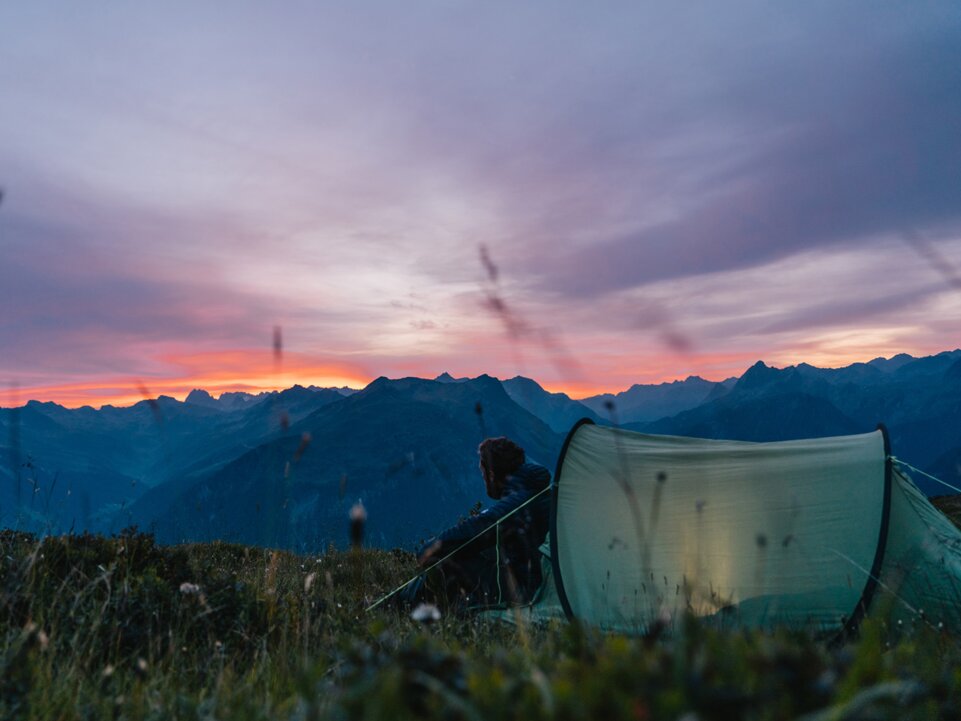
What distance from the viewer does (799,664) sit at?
181 cm

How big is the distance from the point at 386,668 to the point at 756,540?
15.4 ft

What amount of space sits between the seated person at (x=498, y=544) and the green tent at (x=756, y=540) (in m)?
0.65

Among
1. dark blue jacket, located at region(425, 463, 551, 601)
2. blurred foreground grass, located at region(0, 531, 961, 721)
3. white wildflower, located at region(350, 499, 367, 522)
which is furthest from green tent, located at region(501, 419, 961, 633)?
white wildflower, located at region(350, 499, 367, 522)

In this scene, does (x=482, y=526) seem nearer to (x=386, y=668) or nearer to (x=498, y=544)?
(x=498, y=544)

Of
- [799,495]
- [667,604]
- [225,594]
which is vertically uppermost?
[799,495]

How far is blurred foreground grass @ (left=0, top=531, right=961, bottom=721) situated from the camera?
172 cm

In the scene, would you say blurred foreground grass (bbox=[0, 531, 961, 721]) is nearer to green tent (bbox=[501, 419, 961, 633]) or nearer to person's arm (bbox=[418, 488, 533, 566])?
green tent (bbox=[501, 419, 961, 633])

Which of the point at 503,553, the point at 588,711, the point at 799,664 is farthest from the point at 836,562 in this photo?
the point at 588,711

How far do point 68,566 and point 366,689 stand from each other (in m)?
5.29

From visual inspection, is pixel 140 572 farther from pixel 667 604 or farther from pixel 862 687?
pixel 862 687

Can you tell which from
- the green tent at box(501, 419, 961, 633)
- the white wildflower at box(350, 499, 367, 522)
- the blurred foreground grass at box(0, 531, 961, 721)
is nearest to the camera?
the blurred foreground grass at box(0, 531, 961, 721)

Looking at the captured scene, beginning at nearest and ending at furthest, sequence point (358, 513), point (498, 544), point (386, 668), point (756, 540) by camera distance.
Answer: point (386, 668)
point (358, 513)
point (756, 540)
point (498, 544)

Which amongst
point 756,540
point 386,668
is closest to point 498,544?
point 756,540

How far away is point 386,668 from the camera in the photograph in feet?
6.96
